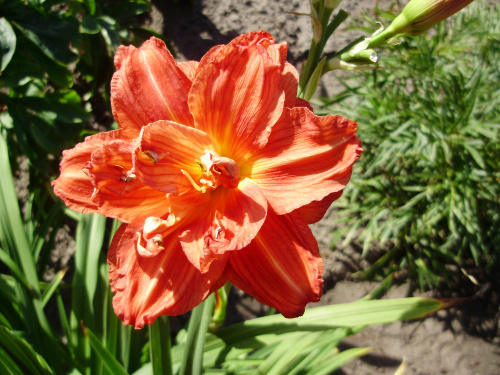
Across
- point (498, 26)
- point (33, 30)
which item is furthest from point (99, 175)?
point (498, 26)

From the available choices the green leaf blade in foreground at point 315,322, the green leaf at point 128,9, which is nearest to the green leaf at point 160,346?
the green leaf blade in foreground at point 315,322

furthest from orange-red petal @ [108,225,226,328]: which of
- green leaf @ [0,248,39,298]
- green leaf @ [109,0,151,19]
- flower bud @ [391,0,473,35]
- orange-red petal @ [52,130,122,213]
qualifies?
green leaf @ [109,0,151,19]

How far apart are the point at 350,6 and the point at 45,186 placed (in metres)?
1.70

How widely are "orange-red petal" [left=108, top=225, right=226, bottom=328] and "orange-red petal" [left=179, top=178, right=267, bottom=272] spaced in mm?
42

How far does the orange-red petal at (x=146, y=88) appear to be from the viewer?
0.67m

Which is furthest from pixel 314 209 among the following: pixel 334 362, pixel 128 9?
pixel 128 9

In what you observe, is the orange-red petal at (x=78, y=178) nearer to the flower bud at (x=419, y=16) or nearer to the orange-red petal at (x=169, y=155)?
the orange-red petal at (x=169, y=155)

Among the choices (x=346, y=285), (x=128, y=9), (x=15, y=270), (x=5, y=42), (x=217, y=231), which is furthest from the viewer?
(x=346, y=285)

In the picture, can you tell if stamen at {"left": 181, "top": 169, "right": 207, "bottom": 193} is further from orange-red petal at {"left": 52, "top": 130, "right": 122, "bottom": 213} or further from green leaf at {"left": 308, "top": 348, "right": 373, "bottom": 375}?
green leaf at {"left": 308, "top": 348, "right": 373, "bottom": 375}

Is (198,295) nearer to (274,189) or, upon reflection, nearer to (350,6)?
(274,189)

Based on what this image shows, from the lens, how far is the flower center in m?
0.63

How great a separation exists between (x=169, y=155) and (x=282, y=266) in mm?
268

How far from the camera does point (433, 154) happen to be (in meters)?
1.38

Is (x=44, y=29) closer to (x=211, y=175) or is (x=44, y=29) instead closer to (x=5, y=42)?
(x=5, y=42)
